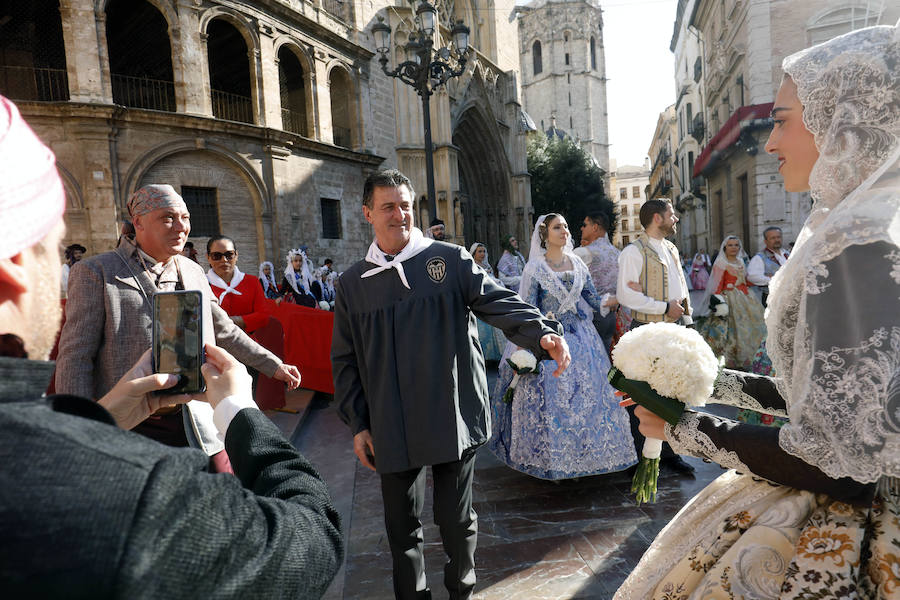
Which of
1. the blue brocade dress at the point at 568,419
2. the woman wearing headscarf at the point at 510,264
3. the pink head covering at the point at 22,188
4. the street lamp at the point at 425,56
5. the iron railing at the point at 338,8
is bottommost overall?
the blue brocade dress at the point at 568,419

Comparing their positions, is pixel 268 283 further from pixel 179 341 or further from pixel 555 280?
pixel 179 341

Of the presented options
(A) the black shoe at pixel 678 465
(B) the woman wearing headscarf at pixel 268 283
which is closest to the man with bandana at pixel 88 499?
(A) the black shoe at pixel 678 465

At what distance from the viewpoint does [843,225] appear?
1.25m

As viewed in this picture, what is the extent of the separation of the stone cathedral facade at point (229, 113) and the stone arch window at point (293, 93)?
0.05 meters

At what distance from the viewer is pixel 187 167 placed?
46.4 ft

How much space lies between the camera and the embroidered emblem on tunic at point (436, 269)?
2.71 m

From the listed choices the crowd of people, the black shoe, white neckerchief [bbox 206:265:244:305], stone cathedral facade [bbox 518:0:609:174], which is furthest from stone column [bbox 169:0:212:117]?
stone cathedral facade [bbox 518:0:609:174]

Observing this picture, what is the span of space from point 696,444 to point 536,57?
59.7 m

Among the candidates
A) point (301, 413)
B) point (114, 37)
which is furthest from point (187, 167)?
point (301, 413)

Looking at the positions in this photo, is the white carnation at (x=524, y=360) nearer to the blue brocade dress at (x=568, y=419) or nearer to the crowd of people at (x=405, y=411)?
the crowd of people at (x=405, y=411)

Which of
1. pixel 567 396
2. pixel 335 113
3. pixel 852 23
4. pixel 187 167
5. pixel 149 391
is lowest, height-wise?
pixel 567 396

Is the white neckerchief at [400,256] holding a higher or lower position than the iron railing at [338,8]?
lower

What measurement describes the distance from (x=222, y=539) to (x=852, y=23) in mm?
24303

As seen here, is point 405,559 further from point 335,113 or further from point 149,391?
point 335,113
